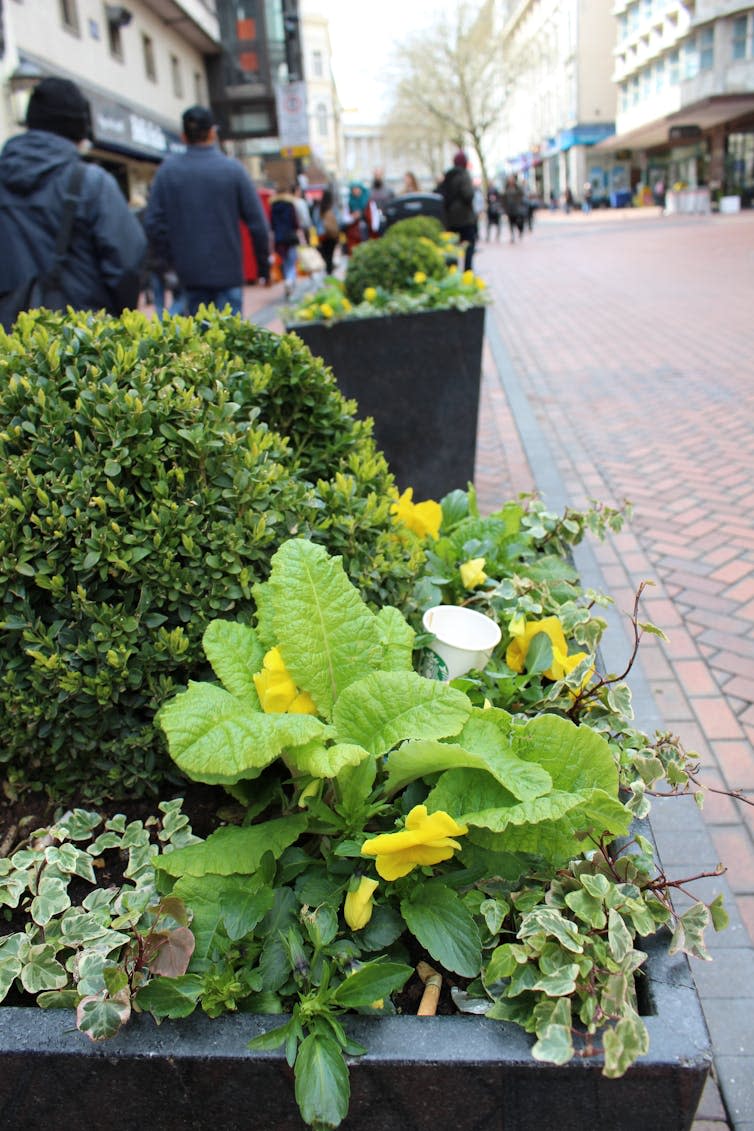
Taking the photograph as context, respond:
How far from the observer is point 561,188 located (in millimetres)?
70688

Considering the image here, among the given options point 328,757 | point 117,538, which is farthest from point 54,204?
point 328,757

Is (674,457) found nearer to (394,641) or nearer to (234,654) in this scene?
(394,641)

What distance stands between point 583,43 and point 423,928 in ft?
233

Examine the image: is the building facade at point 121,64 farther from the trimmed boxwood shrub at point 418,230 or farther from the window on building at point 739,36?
the window on building at point 739,36

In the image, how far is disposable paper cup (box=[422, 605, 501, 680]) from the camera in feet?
6.20

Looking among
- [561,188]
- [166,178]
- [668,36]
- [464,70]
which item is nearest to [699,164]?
[668,36]

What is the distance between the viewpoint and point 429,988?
1315 millimetres

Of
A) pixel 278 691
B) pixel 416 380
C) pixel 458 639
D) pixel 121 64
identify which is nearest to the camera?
pixel 278 691

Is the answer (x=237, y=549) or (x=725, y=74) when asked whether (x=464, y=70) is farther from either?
(x=237, y=549)

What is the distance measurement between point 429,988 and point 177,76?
28218 mm

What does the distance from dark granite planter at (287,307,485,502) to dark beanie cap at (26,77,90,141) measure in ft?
4.71

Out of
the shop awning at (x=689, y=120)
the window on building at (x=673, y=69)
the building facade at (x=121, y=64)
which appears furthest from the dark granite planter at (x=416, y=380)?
the window on building at (x=673, y=69)

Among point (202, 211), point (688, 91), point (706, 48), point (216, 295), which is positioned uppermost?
point (706, 48)

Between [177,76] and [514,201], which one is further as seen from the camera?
[514,201]
